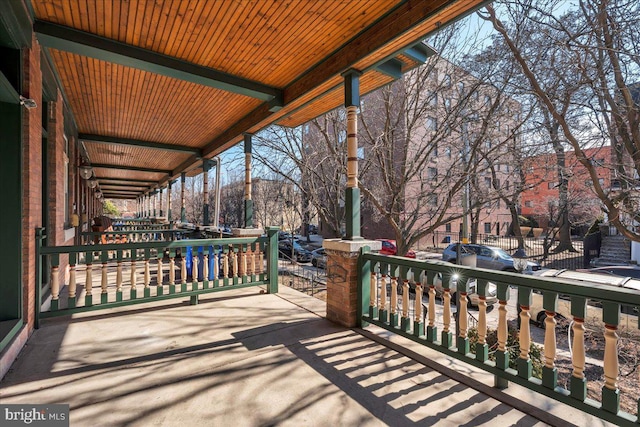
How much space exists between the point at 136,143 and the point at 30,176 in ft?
19.4

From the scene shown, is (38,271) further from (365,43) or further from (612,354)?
(612,354)

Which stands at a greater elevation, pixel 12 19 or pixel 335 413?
pixel 12 19

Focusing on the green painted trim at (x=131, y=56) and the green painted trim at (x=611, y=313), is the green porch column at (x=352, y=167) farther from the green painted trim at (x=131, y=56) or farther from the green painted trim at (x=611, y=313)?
the green painted trim at (x=611, y=313)

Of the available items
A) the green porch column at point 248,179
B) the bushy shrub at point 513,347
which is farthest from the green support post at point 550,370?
the green porch column at point 248,179

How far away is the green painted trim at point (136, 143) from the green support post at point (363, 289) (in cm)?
718

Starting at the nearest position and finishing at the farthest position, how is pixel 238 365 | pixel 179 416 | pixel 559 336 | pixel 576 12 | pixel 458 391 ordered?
1. pixel 179 416
2. pixel 458 391
3. pixel 238 365
4. pixel 576 12
5. pixel 559 336

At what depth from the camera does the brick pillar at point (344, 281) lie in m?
3.75

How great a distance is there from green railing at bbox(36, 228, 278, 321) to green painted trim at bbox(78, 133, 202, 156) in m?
3.78

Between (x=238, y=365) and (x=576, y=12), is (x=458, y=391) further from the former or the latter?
(x=576, y=12)

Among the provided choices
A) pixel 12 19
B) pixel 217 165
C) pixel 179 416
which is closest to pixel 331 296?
pixel 179 416

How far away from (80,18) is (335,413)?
14.6ft

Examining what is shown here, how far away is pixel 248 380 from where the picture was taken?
2.54 m

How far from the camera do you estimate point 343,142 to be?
31.8 feet

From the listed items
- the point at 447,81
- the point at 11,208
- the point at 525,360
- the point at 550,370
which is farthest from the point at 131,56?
the point at 447,81
